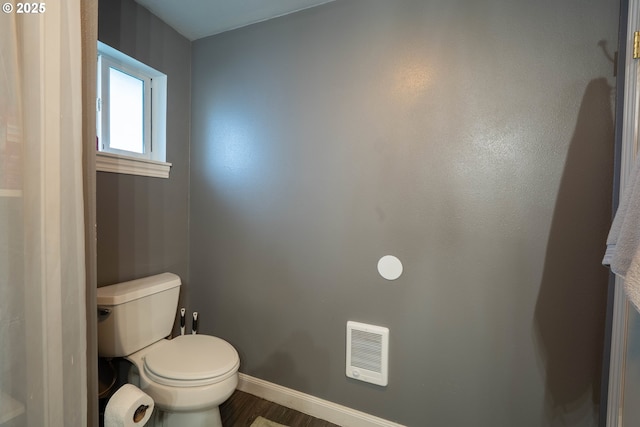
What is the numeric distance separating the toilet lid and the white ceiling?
74.2 inches

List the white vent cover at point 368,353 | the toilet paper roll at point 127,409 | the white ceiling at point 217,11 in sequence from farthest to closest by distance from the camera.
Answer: the white ceiling at point 217,11 < the white vent cover at point 368,353 < the toilet paper roll at point 127,409

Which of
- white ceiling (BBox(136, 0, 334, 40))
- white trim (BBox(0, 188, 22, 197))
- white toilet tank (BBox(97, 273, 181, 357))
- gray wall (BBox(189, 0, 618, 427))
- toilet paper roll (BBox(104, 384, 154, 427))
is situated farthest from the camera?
white ceiling (BBox(136, 0, 334, 40))

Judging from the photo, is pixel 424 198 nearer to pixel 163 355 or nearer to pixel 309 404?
pixel 309 404

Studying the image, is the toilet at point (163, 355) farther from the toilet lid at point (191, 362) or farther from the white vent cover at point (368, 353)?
the white vent cover at point (368, 353)

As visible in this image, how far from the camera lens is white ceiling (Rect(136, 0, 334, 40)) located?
4.68ft

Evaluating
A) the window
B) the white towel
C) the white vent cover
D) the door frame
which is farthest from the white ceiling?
the white vent cover

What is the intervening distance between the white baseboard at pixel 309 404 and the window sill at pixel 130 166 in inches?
55.4

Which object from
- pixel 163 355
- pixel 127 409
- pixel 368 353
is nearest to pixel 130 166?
pixel 163 355

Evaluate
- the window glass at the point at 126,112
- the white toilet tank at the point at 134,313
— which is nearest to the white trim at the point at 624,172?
the white toilet tank at the point at 134,313

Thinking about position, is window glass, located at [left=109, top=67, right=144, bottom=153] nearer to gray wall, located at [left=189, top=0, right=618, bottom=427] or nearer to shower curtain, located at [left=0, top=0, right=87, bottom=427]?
gray wall, located at [left=189, top=0, right=618, bottom=427]

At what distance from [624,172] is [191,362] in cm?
193

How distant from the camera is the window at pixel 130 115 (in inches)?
55.5

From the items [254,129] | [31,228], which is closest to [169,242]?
[254,129]

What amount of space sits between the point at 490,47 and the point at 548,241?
89cm
